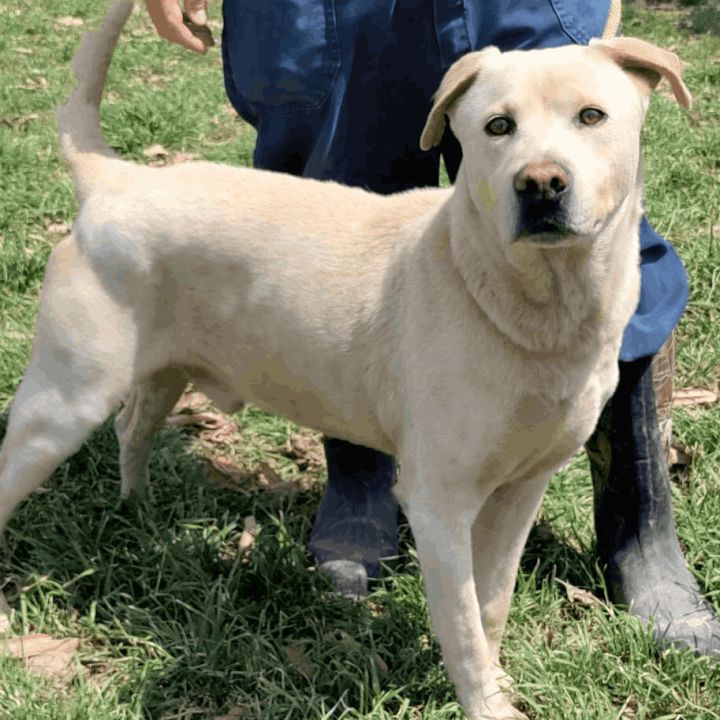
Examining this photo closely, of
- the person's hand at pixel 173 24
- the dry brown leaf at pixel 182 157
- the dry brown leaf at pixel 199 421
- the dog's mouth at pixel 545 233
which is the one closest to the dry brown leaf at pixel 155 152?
the dry brown leaf at pixel 182 157

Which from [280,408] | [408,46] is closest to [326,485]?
[280,408]

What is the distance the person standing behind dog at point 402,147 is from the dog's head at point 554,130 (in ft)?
1.60

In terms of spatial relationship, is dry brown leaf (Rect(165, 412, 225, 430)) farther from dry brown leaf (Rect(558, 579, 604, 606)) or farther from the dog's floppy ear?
the dog's floppy ear

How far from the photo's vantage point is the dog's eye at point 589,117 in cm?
234

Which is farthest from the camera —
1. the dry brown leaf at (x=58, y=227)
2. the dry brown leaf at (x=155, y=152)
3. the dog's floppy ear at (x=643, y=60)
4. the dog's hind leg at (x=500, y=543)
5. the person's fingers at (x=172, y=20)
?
the dry brown leaf at (x=155, y=152)

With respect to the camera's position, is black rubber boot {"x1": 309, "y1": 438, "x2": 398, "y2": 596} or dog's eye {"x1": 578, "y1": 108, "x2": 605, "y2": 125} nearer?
dog's eye {"x1": 578, "y1": 108, "x2": 605, "y2": 125}

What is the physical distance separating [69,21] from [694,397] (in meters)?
6.39

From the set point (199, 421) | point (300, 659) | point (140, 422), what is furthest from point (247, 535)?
point (199, 421)

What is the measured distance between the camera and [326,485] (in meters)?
3.88

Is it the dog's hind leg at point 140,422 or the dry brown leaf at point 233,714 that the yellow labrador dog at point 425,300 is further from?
the dry brown leaf at point 233,714

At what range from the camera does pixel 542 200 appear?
2252 mm

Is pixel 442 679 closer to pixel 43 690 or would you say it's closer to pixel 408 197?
pixel 43 690

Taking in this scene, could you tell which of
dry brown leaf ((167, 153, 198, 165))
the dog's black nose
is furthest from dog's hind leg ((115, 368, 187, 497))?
dry brown leaf ((167, 153, 198, 165))

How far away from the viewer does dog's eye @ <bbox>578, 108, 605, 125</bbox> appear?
7.68 ft
